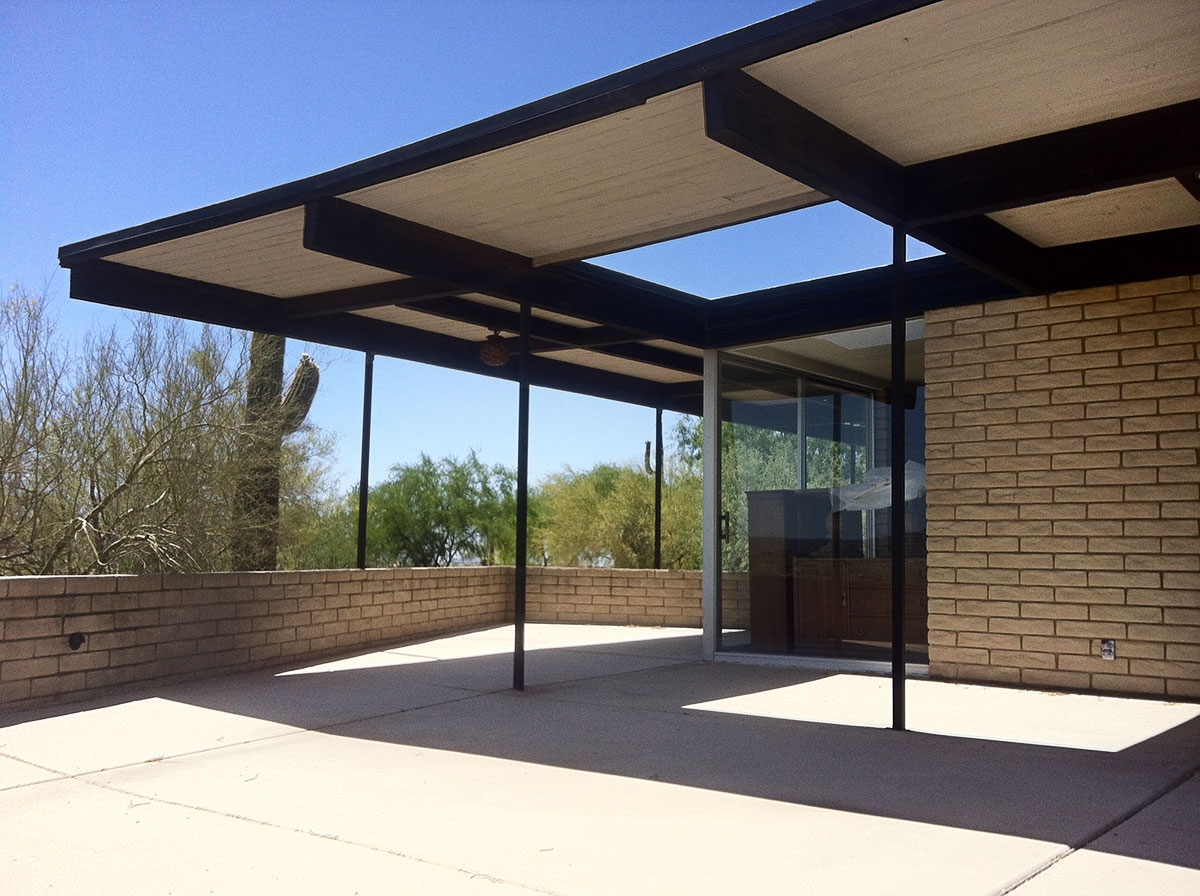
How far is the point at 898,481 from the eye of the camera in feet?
16.9

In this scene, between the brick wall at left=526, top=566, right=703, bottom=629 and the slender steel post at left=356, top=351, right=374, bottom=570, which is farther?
the brick wall at left=526, top=566, right=703, bottom=629

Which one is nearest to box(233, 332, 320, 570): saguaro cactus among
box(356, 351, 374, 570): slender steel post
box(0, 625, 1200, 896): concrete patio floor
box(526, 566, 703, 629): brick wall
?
box(356, 351, 374, 570): slender steel post

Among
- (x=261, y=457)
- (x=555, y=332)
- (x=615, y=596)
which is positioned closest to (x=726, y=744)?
(x=555, y=332)

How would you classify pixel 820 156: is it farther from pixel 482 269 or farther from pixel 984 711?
pixel 984 711

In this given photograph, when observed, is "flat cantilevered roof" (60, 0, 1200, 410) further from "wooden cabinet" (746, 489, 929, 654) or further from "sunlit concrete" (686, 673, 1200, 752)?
"sunlit concrete" (686, 673, 1200, 752)

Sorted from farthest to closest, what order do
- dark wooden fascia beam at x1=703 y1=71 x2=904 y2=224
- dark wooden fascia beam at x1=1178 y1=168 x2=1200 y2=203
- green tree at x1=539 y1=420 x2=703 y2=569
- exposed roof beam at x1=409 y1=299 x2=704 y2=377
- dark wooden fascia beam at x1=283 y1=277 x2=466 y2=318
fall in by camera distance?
green tree at x1=539 y1=420 x2=703 y2=569 → exposed roof beam at x1=409 y1=299 x2=704 y2=377 → dark wooden fascia beam at x1=283 y1=277 x2=466 y2=318 → dark wooden fascia beam at x1=1178 y1=168 x2=1200 y2=203 → dark wooden fascia beam at x1=703 y1=71 x2=904 y2=224

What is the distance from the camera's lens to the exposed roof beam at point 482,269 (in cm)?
543

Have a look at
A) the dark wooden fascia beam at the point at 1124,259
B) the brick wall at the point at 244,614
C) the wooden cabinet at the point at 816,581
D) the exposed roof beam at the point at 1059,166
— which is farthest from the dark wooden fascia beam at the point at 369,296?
the dark wooden fascia beam at the point at 1124,259

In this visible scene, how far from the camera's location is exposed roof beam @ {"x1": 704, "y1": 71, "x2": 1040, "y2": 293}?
3.87 meters

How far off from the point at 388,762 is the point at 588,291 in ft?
12.1

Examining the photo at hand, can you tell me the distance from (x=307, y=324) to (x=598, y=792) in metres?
4.96

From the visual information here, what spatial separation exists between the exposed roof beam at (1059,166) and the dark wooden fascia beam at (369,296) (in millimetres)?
2809

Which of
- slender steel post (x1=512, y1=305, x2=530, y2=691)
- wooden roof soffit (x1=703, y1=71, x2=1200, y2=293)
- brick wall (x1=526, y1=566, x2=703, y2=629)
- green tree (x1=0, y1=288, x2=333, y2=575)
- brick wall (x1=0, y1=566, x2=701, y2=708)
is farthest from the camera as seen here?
brick wall (x1=526, y1=566, x2=703, y2=629)

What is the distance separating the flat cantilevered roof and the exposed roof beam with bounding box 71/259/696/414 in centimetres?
2
